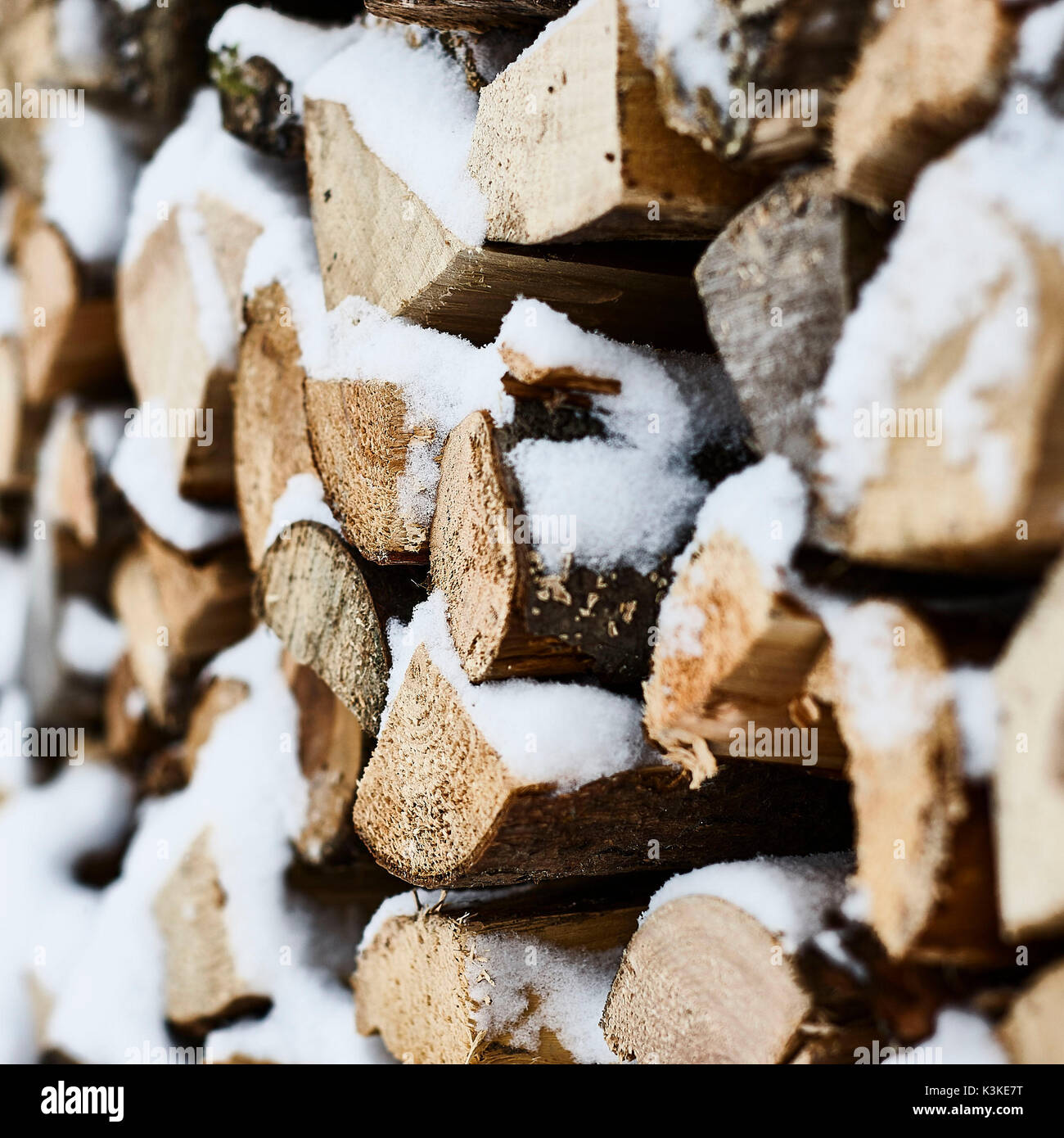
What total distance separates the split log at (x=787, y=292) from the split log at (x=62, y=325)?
4.74ft

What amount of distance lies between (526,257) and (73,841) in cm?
154

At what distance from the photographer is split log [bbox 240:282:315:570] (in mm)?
1214

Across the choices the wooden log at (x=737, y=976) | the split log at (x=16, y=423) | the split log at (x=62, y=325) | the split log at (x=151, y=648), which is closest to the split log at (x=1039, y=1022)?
the wooden log at (x=737, y=976)

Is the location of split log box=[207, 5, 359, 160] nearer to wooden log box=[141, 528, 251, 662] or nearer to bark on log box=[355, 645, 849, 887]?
wooden log box=[141, 528, 251, 662]

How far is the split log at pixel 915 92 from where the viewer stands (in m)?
0.57

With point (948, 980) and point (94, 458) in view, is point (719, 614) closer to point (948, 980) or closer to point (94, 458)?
point (948, 980)

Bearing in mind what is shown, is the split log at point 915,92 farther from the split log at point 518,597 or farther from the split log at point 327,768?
the split log at point 327,768

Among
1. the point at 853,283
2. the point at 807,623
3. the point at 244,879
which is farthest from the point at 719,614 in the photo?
the point at 244,879

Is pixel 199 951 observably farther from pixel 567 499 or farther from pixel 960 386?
pixel 960 386

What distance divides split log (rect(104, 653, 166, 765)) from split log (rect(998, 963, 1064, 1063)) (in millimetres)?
1617

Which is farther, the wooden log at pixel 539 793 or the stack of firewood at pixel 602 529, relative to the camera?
the wooden log at pixel 539 793

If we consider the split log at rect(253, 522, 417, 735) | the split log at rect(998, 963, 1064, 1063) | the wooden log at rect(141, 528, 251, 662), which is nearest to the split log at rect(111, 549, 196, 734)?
the wooden log at rect(141, 528, 251, 662)

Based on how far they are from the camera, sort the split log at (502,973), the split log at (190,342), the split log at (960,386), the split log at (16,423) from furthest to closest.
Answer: the split log at (16,423)
the split log at (190,342)
the split log at (502,973)
the split log at (960,386)

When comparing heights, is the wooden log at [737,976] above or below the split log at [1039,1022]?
below
